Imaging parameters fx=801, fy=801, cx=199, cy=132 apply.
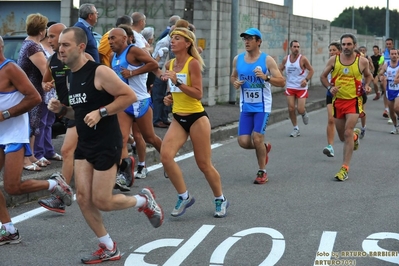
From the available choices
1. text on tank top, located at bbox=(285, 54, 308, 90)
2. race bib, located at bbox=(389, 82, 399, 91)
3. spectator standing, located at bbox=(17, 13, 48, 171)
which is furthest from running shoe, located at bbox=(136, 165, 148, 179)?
race bib, located at bbox=(389, 82, 399, 91)

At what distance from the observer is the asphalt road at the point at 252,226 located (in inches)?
255

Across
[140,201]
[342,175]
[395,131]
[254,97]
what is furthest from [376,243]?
[395,131]

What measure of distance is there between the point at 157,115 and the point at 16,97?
7.51 metres

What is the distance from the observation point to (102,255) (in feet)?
20.9

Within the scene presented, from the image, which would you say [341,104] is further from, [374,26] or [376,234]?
[374,26]

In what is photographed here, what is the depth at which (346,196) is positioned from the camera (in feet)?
29.9

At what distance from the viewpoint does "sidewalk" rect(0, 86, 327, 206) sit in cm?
889

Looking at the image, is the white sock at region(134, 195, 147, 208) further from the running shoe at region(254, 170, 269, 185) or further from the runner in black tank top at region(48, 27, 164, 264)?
the running shoe at region(254, 170, 269, 185)

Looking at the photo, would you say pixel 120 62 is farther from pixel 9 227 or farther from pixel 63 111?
pixel 9 227

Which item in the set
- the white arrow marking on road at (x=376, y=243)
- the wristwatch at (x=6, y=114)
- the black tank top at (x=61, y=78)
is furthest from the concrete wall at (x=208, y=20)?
the wristwatch at (x=6, y=114)

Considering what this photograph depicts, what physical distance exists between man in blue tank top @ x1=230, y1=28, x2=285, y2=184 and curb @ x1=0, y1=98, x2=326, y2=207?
196cm

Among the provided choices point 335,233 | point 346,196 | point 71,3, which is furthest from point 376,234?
point 71,3

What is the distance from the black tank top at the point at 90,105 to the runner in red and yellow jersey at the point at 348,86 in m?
4.88

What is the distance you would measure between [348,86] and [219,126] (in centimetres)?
492
